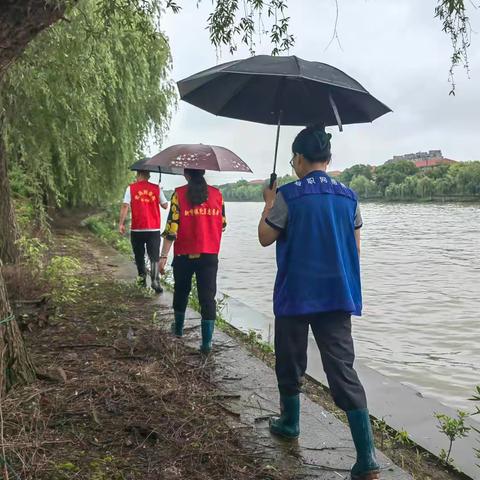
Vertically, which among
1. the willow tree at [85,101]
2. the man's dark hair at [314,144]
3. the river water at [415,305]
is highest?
the willow tree at [85,101]

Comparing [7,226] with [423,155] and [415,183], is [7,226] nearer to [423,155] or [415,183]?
[415,183]

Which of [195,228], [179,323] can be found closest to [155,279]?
[179,323]

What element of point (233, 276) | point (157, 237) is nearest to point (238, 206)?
point (233, 276)

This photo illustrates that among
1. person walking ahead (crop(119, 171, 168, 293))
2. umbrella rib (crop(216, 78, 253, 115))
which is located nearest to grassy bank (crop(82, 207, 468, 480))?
umbrella rib (crop(216, 78, 253, 115))

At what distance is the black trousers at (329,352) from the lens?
9.98ft

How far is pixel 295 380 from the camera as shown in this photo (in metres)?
3.40

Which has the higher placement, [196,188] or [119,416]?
[196,188]

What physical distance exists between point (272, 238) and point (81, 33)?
5235 mm

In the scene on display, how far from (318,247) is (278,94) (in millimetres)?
1201

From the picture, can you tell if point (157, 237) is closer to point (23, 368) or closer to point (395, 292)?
point (23, 368)

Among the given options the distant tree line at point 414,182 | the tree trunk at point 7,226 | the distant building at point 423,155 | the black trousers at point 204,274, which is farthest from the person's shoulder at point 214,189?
the distant building at point 423,155

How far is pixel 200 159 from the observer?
5285 mm

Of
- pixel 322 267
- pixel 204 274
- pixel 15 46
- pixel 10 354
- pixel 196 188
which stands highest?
pixel 15 46

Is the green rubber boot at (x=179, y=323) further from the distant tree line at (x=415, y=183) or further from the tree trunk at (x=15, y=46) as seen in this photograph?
the distant tree line at (x=415, y=183)
